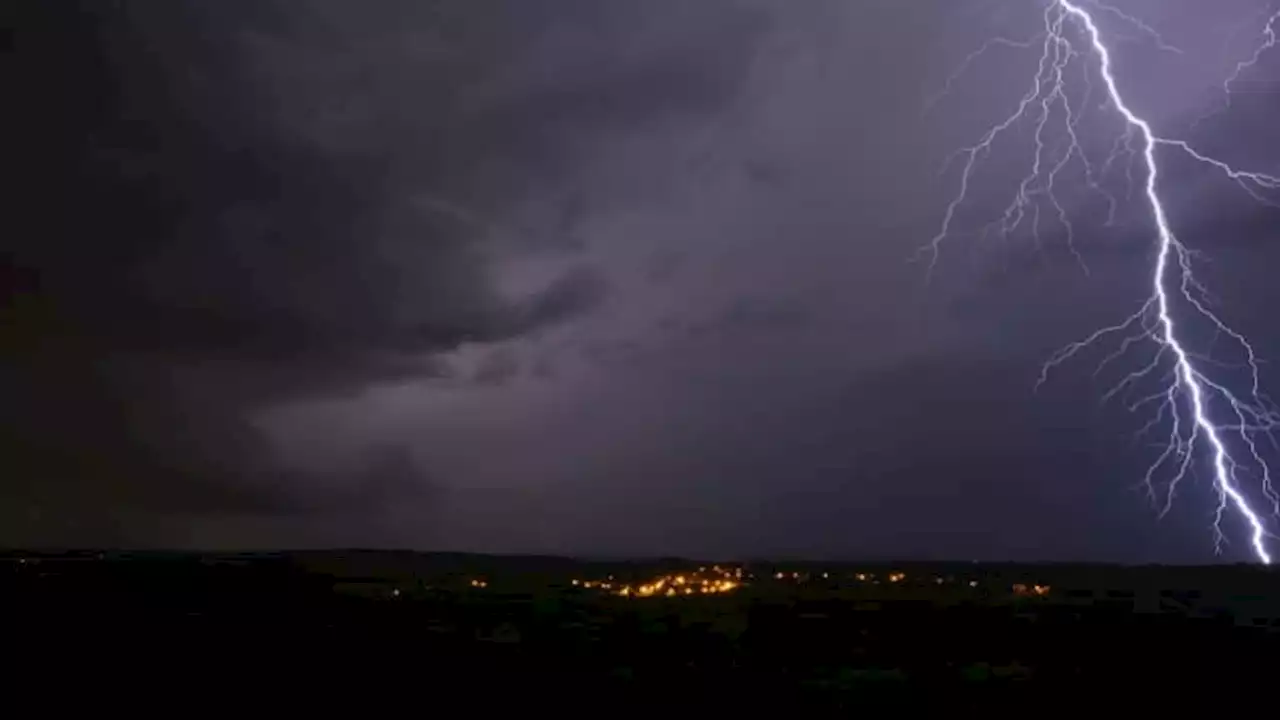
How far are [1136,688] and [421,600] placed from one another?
4089 centimetres

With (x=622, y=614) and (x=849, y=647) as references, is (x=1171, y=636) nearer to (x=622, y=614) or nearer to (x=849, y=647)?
(x=849, y=647)

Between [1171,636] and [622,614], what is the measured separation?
24.2 m

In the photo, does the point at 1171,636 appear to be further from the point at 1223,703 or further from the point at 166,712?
the point at 166,712

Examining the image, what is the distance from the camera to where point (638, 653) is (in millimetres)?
32812

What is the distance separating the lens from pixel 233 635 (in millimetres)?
34594

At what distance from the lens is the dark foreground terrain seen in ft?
78.7

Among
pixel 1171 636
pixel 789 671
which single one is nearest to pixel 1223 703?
pixel 789 671

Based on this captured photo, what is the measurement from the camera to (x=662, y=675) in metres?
27.9

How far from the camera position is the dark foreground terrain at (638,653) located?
78.7ft

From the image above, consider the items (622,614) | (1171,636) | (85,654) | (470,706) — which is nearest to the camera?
(470,706)

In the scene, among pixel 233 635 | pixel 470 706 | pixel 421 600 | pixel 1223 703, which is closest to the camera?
pixel 470 706

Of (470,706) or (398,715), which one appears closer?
(398,715)

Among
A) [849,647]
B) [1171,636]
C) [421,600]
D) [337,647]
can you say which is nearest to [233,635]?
[337,647]

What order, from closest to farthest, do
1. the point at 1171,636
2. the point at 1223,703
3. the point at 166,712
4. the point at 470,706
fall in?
the point at 166,712, the point at 470,706, the point at 1223,703, the point at 1171,636
